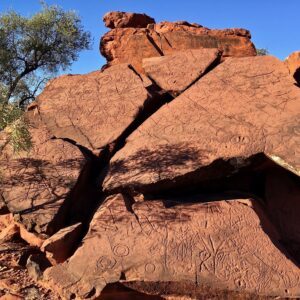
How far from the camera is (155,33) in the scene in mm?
7891

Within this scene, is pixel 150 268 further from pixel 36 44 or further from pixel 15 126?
pixel 36 44

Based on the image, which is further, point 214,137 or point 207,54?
point 207,54

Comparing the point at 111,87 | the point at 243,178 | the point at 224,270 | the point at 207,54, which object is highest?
the point at 207,54

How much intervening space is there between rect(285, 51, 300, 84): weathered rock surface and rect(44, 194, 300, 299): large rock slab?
225cm

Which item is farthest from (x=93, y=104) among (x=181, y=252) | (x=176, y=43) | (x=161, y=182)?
(x=181, y=252)

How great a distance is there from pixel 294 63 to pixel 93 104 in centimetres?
307

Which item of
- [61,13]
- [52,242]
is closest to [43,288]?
[52,242]

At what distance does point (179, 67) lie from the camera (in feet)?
23.2

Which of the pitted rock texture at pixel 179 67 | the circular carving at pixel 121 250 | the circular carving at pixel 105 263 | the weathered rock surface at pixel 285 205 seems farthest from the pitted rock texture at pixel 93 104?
the weathered rock surface at pixel 285 205

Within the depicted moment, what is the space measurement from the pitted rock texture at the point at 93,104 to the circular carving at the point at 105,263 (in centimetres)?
192

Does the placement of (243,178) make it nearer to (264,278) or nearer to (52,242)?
(264,278)

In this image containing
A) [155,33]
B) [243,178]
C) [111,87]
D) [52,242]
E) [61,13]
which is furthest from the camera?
[61,13]

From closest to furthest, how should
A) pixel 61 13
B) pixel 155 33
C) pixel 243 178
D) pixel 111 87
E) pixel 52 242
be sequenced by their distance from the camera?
pixel 52 242 → pixel 243 178 → pixel 111 87 → pixel 155 33 → pixel 61 13

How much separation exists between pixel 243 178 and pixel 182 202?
1.18m
